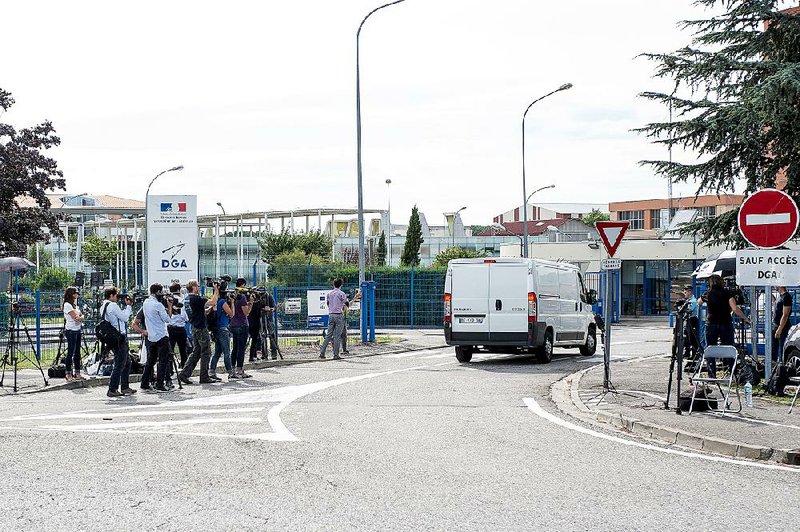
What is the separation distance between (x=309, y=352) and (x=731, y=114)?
1243 cm

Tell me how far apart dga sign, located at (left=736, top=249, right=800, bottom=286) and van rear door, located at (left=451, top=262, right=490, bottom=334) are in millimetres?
9758

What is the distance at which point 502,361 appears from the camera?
23531mm

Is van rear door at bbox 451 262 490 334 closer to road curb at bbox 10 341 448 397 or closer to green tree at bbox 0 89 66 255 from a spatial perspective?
road curb at bbox 10 341 448 397

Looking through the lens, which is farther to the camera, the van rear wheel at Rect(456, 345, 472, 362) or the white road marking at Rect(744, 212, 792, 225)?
the van rear wheel at Rect(456, 345, 472, 362)

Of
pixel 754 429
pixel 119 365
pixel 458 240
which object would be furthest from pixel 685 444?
pixel 458 240

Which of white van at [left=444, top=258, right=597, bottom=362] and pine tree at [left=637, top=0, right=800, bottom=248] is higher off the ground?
pine tree at [left=637, top=0, right=800, bottom=248]

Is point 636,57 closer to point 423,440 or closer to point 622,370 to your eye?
point 622,370

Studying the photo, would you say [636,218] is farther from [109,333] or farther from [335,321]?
[109,333]

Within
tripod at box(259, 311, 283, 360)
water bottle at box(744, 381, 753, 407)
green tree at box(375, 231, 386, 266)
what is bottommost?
water bottle at box(744, 381, 753, 407)

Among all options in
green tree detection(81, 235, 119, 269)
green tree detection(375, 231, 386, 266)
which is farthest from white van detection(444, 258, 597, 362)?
green tree detection(81, 235, 119, 269)

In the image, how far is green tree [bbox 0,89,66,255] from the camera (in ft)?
120

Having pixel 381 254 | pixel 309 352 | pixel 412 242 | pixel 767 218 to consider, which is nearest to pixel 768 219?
pixel 767 218

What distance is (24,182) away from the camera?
37344 millimetres

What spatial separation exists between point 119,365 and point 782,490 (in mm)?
10423
